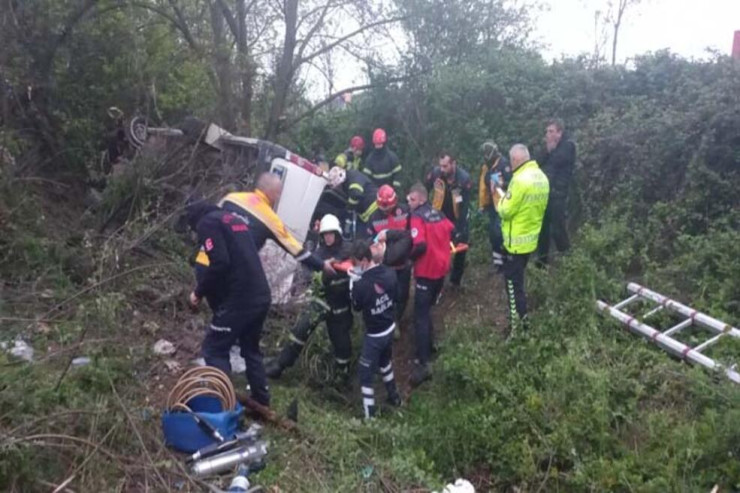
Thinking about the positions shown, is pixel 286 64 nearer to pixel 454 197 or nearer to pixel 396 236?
pixel 454 197

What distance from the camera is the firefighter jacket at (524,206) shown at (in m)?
7.90

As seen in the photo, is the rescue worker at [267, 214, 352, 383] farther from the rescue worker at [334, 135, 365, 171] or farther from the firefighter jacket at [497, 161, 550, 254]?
the rescue worker at [334, 135, 365, 171]

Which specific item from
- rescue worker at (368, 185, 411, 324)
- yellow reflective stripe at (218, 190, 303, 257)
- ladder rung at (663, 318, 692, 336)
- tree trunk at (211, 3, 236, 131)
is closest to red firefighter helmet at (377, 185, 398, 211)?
rescue worker at (368, 185, 411, 324)

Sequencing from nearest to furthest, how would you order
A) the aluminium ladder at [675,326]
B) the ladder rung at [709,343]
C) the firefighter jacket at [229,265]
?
1. the firefighter jacket at [229,265]
2. the aluminium ladder at [675,326]
3. the ladder rung at [709,343]

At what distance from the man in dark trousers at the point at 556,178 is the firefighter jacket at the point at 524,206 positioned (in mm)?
1380

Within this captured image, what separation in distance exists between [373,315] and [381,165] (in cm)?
452

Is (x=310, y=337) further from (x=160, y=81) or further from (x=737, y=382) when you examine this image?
(x=160, y=81)

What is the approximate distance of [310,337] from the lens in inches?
313

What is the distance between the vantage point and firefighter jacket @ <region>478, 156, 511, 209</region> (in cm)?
935

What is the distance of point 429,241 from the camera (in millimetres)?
8062

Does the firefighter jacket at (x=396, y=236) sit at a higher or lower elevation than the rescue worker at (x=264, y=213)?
lower

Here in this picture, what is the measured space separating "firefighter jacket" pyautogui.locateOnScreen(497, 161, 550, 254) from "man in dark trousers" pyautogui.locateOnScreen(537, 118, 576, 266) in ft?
4.53

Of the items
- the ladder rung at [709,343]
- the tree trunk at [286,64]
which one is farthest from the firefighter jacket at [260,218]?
the tree trunk at [286,64]

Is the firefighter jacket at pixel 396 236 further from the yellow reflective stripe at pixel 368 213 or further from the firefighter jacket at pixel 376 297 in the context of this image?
the yellow reflective stripe at pixel 368 213
